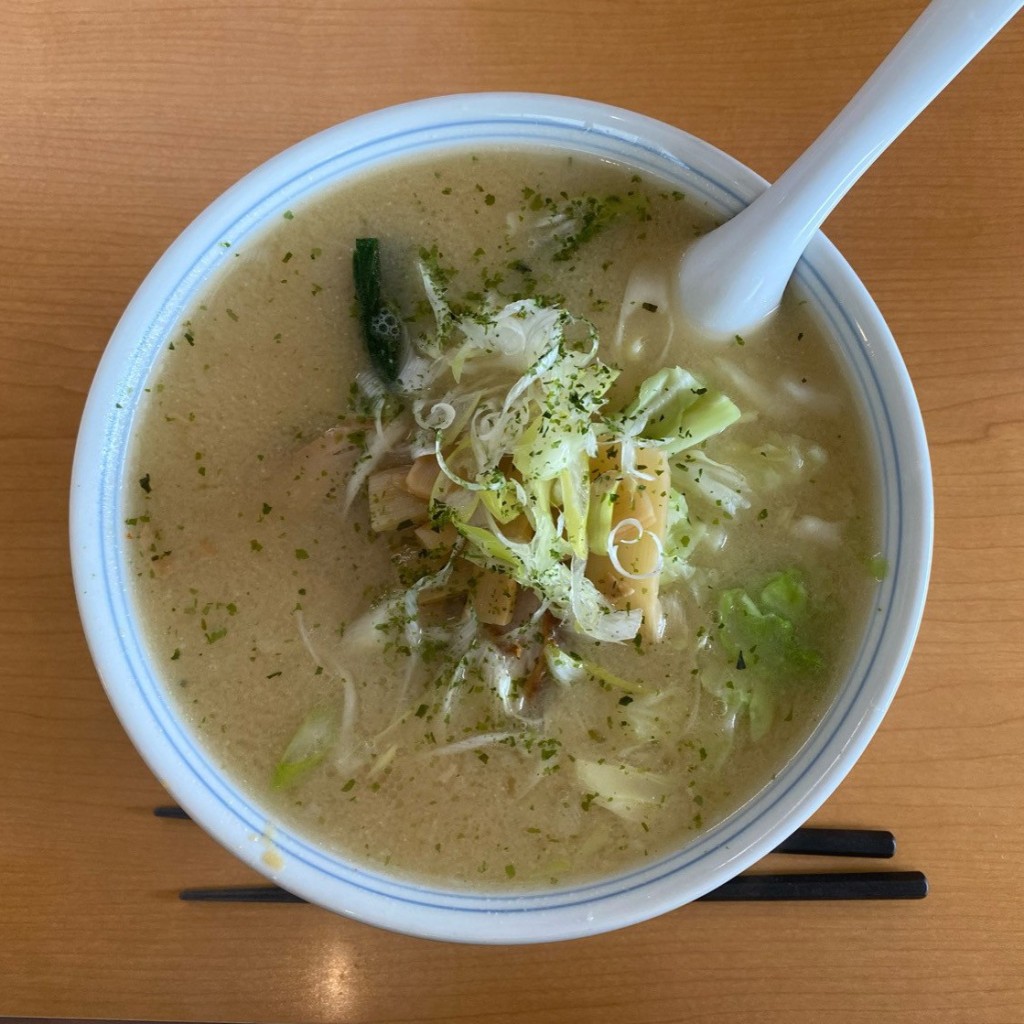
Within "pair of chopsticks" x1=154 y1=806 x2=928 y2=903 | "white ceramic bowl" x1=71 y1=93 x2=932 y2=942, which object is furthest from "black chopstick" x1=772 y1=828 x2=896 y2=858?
"white ceramic bowl" x1=71 y1=93 x2=932 y2=942

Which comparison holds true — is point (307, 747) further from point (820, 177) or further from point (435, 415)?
point (820, 177)

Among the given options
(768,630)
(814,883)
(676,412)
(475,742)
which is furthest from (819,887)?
(676,412)

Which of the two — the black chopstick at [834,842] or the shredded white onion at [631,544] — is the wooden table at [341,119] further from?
the shredded white onion at [631,544]

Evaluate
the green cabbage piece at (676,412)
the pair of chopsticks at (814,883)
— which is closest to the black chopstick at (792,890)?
the pair of chopsticks at (814,883)

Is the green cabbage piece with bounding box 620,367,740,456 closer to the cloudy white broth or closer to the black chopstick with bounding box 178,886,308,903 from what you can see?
the cloudy white broth

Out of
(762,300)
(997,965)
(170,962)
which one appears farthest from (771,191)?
(170,962)

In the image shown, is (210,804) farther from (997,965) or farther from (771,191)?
(997,965)
